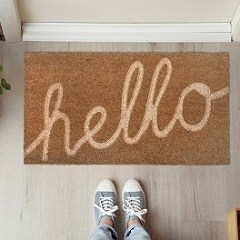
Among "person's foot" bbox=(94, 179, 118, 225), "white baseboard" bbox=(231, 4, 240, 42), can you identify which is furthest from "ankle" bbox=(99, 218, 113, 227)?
"white baseboard" bbox=(231, 4, 240, 42)

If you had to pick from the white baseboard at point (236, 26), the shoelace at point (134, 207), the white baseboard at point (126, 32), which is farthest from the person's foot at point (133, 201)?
the white baseboard at point (236, 26)

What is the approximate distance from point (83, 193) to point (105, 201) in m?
0.09

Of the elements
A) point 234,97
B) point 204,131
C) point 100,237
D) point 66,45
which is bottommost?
point 100,237

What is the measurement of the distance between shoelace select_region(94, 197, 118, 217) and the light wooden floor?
47mm

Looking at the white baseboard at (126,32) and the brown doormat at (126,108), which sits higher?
the white baseboard at (126,32)

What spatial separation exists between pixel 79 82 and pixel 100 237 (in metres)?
0.58

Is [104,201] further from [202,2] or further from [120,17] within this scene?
[202,2]

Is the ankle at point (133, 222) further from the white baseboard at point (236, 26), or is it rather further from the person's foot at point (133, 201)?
the white baseboard at point (236, 26)

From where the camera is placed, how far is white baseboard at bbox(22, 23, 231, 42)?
5.43ft

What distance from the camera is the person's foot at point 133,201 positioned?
1.63 metres

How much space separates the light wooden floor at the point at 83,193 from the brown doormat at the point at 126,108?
4 cm

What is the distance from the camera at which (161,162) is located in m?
1.68

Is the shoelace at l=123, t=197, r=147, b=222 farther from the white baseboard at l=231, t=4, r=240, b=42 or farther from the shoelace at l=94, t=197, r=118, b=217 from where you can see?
the white baseboard at l=231, t=4, r=240, b=42

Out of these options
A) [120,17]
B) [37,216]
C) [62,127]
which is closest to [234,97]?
[120,17]
